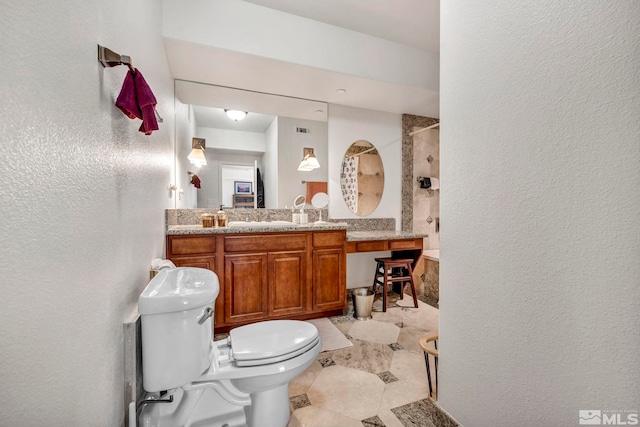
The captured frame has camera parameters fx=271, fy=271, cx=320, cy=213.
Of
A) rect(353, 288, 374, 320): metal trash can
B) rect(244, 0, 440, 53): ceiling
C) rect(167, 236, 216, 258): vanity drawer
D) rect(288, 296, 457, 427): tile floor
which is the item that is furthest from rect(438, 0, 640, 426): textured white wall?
rect(167, 236, 216, 258): vanity drawer

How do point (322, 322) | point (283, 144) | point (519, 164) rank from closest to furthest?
1. point (519, 164)
2. point (322, 322)
3. point (283, 144)

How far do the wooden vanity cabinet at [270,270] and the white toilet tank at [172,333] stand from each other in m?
1.17

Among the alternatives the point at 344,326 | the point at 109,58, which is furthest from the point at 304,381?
the point at 109,58

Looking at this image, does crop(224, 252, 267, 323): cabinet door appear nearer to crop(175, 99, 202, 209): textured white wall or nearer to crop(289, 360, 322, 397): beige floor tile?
crop(289, 360, 322, 397): beige floor tile

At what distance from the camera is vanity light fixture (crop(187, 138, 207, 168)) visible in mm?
2885

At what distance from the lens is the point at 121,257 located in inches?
44.7

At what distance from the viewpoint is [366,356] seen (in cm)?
210

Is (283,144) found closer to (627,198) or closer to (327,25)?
(327,25)

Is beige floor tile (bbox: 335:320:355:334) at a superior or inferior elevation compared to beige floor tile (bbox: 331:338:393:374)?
superior

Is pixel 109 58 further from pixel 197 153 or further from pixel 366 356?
pixel 366 356

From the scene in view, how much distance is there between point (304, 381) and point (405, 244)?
6.06 feet

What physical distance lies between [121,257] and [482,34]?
1.87 meters

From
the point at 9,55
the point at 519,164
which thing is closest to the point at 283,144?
the point at 519,164

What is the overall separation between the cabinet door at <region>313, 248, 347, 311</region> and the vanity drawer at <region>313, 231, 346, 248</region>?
0.06 m
